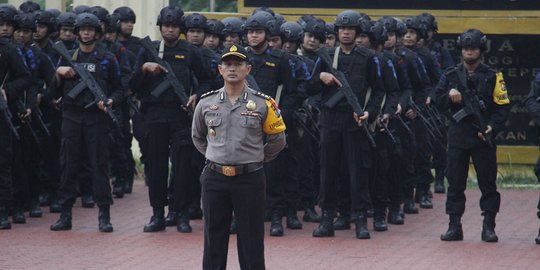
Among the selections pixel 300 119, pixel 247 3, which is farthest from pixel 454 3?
pixel 300 119

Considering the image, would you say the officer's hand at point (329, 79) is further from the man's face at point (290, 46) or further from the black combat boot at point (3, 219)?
the black combat boot at point (3, 219)

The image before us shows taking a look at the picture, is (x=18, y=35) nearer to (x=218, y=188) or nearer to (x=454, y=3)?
(x=218, y=188)

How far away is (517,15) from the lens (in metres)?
19.8

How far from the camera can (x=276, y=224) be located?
48.1 ft

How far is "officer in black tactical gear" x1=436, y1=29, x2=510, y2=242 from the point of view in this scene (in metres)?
14.0

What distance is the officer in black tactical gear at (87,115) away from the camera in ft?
47.4

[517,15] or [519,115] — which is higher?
[517,15]

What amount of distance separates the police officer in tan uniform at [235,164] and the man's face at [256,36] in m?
3.70

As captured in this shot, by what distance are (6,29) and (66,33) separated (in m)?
1.21

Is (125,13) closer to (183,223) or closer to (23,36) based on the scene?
(23,36)

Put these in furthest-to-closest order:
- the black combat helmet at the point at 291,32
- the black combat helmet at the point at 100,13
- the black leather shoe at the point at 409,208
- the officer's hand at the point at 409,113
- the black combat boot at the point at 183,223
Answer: the black combat helmet at the point at 100,13
the black leather shoe at the point at 409,208
the officer's hand at the point at 409,113
the black combat helmet at the point at 291,32
the black combat boot at the point at 183,223

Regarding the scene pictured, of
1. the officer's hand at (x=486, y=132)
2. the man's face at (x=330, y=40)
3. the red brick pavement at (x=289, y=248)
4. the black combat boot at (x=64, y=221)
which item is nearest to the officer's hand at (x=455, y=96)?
the officer's hand at (x=486, y=132)

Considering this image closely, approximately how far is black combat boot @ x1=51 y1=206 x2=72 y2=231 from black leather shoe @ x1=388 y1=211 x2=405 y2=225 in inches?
145

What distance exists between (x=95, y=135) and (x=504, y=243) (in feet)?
14.4
